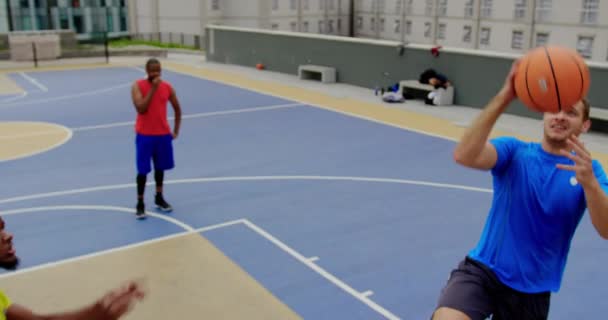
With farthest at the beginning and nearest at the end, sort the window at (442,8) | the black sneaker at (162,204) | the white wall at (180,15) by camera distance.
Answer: the window at (442,8), the white wall at (180,15), the black sneaker at (162,204)

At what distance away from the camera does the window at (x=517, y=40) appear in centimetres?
3925

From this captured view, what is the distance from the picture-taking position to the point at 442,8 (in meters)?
44.9

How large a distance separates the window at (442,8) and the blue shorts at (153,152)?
131ft

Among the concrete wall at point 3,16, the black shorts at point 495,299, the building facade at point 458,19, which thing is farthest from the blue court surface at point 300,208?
the concrete wall at point 3,16

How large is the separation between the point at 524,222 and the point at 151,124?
17.5 feet

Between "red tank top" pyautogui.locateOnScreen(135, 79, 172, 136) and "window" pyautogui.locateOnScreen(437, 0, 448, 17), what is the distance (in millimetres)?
39774

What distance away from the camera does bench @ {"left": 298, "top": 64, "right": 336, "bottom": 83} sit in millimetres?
19391

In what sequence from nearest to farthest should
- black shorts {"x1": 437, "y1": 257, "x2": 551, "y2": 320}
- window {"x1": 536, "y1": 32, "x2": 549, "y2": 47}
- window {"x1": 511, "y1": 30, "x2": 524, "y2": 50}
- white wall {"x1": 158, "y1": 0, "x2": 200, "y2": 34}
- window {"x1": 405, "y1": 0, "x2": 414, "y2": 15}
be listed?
black shorts {"x1": 437, "y1": 257, "x2": 551, "y2": 320}
window {"x1": 536, "y1": 32, "x2": 549, "y2": 47}
window {"x1": 511, "y1": 30, "x2": 524, "y2": 50}
white wall {"x1": 158, "y1": 0, "x2": 200, "y2": 34}
window {"x1": 405, "y1": 0, "x2": 414, "y2": 15}

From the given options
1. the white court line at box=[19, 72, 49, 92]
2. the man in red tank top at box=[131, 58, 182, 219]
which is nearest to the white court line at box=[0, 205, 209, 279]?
the man in red tank top at box=[131, 58, 182, 219]

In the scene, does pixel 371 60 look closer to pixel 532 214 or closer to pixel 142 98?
pixel 142 98

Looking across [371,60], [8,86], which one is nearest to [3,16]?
[8,86]

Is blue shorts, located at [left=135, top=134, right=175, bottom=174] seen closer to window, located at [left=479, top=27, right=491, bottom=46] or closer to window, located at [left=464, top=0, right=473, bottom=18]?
window, located at [left=479, top=27, right=491, bottom=46]

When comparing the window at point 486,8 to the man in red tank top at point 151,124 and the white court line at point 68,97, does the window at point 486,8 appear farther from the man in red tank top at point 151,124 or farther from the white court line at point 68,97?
the man in red tank top at point 151,124

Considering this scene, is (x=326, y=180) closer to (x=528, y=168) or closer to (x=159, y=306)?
(x=159, y=306)
